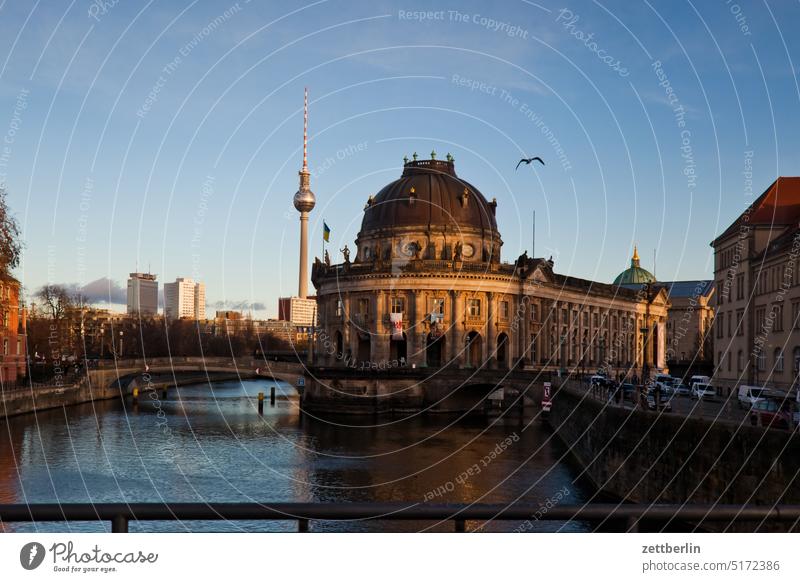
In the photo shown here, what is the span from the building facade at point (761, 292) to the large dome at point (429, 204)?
43775 millimetres

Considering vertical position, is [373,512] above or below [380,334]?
below

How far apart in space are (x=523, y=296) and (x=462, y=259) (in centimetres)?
847

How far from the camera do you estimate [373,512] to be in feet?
21.5

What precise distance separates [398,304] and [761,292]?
50.6 meters

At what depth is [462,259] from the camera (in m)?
105

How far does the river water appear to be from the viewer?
38.7 m

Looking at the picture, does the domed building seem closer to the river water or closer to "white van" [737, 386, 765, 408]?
the river water

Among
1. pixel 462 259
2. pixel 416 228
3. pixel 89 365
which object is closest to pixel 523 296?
pixel 462 259

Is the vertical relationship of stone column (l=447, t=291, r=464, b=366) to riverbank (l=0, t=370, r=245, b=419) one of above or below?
above

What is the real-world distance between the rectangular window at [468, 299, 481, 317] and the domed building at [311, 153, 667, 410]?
0.41 feet

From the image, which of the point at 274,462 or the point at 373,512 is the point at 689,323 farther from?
the point at 373,512

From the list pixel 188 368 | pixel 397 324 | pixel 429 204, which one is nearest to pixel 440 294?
pixel 397 324

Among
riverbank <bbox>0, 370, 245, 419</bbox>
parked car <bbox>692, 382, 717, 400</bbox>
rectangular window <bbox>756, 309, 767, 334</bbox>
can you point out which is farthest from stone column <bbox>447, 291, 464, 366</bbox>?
rectangular window <bbox>756, 309, 767, 334</bbox>
